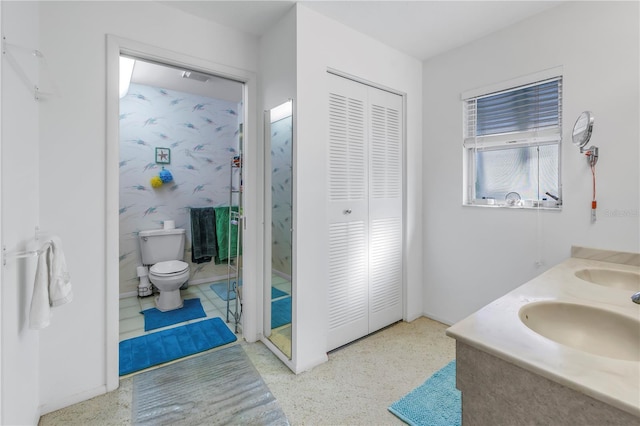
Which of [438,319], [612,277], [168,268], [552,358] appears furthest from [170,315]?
[612,277]

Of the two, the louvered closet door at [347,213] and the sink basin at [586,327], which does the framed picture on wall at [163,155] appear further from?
the sink basin at [586,327]

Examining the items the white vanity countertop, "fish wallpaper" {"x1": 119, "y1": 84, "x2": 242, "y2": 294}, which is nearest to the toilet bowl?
"fish wallpaper" {"x1": 119, "y1": 84, "x2": 242, "y2": 294}

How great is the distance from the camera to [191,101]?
3.94 metres

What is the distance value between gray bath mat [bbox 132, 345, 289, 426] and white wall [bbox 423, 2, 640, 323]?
1.84 metres

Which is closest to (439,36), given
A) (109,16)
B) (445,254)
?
(445,254)

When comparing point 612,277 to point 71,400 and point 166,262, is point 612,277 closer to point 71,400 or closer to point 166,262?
point 71,400

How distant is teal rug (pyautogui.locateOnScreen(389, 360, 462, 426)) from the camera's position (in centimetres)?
163

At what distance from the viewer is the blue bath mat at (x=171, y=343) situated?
2.19 meters

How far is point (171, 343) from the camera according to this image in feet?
8.05

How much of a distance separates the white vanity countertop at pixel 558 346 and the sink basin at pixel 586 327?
27 millimetres

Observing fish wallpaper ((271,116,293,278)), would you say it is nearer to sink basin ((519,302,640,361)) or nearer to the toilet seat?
the toilet seat

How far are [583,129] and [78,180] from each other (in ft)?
10.1

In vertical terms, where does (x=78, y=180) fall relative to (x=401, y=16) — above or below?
below

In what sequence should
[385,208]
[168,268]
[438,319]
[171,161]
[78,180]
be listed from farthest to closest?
[171,161] < [168,268] < [438,319] < [385,208] < [78,180]
